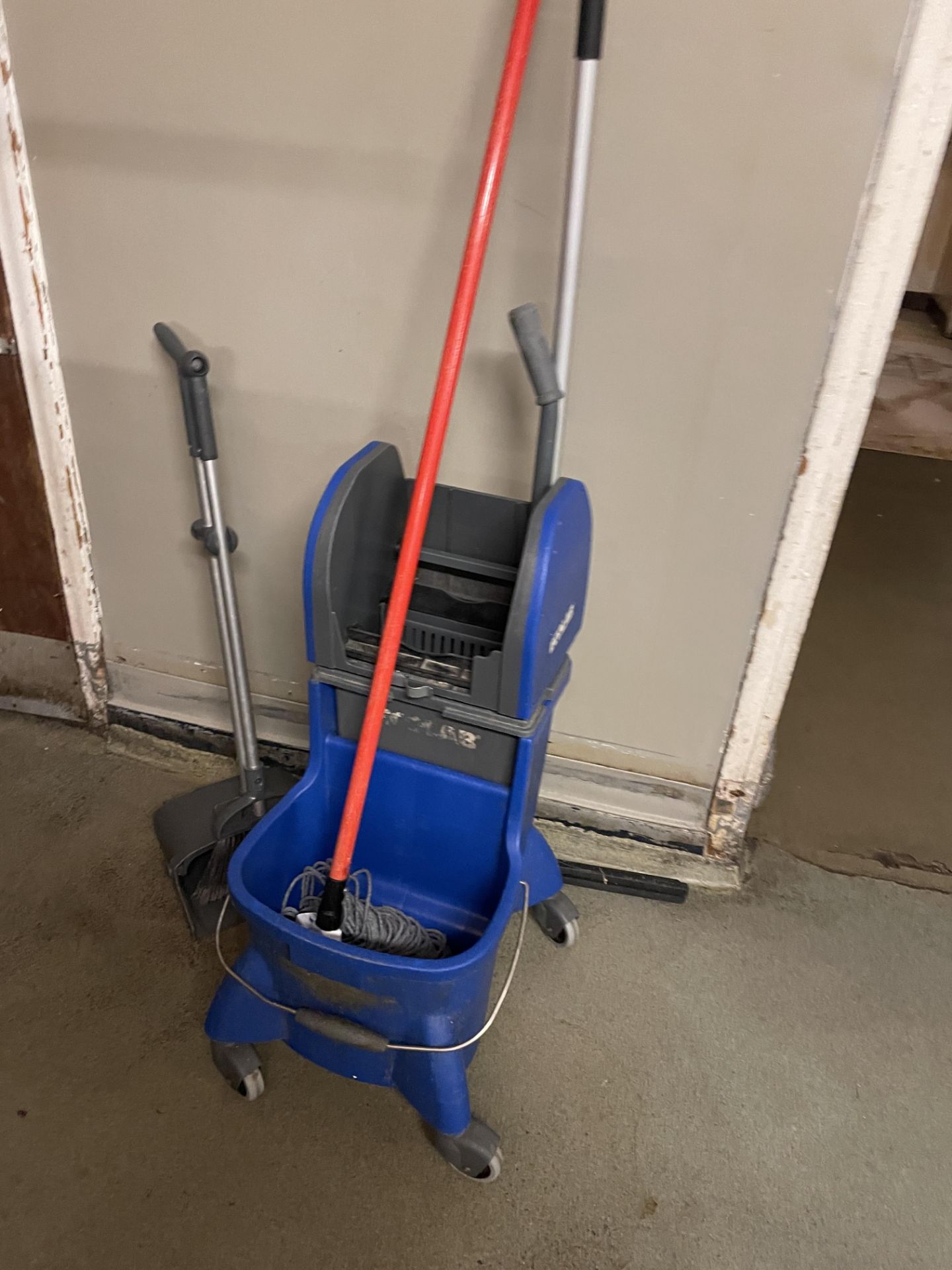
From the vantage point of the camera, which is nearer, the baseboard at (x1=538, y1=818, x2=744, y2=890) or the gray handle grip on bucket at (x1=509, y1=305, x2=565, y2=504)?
the gray handle grip on bucket at (x1=509, y1=305, x2=565, y2=504)

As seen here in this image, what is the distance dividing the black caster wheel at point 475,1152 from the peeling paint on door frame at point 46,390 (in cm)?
97

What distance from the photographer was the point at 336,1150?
3.36 feet

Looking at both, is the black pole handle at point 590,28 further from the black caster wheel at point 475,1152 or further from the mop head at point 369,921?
the black caster wheel at point 475,1152

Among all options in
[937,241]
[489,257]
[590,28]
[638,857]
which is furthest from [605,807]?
[937,241]

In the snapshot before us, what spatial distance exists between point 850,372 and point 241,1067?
1.07m

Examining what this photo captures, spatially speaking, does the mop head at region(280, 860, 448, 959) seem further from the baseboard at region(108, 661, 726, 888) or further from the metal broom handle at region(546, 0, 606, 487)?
the metal broom handle at region(546, 0, 606, 487)

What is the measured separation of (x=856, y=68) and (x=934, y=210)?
400 centimetres

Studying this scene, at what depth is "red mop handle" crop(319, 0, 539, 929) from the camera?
0.81 meters

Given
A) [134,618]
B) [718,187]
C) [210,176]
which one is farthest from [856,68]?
[134,618]

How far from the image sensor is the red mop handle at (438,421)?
81 centimetres

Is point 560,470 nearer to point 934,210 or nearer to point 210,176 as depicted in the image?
point 210,176

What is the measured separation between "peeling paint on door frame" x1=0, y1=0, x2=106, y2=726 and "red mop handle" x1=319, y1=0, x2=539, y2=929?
656 mm

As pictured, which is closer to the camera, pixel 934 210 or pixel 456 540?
pixel 456 540

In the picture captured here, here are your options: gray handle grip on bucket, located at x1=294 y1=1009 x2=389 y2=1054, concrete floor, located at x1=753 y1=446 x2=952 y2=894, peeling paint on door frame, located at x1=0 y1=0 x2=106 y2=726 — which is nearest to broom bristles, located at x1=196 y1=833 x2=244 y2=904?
gray handle grip on bucket, located at x1=294 y1=1009 x2=389 y2=1054
